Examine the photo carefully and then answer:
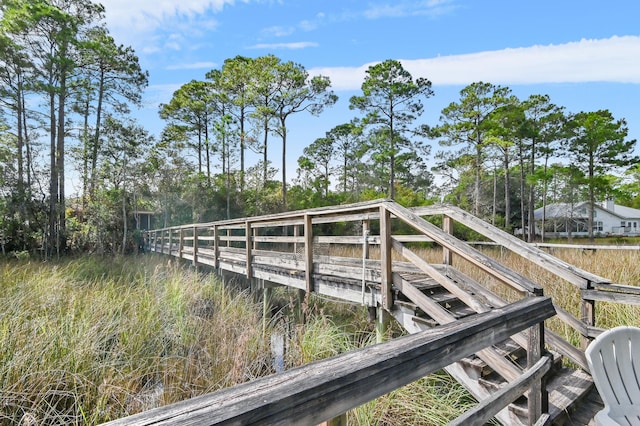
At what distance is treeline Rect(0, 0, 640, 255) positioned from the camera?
49.7ft

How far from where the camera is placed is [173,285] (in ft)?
20.2

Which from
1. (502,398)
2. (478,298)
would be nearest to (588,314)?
(478,298)

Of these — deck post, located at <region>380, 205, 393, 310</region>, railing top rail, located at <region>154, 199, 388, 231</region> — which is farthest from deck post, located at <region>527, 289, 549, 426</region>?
railing top rail, located at <region>154, 199, 388, 231</region>

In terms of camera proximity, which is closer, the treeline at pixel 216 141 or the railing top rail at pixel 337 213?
the railing top rail at pixel 337 213

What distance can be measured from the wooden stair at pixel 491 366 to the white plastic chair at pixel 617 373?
1.42ft

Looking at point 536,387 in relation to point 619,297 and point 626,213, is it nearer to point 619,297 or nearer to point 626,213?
point 619,297

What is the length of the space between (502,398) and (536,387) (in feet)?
1.81

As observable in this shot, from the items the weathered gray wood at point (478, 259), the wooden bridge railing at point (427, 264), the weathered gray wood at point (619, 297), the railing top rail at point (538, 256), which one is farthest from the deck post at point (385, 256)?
the weathered gray wood at point (619, 297)

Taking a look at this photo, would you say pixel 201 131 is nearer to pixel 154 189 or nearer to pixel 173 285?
pixel 154 189

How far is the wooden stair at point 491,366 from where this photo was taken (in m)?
2.43

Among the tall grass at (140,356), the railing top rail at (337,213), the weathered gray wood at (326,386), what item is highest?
the railing top rail at (337,213)

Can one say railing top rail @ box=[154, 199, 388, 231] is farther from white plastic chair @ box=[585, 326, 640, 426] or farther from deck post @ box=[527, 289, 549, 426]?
white plastic chair @ box=[585, 326, 640, 426]

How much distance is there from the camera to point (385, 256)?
364cm

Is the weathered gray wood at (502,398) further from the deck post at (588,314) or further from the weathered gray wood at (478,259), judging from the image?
the deck post at (588,314)
